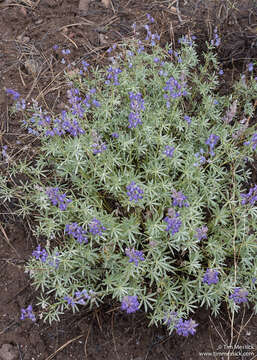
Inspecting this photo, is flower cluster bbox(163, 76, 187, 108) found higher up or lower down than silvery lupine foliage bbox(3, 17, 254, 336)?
higher up

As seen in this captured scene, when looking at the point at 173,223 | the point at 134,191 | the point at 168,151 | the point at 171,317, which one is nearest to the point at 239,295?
the point at 171,317

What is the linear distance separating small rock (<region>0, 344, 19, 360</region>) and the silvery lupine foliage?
1.52 ft

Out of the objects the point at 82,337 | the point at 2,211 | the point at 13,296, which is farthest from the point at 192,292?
the point at 2,211

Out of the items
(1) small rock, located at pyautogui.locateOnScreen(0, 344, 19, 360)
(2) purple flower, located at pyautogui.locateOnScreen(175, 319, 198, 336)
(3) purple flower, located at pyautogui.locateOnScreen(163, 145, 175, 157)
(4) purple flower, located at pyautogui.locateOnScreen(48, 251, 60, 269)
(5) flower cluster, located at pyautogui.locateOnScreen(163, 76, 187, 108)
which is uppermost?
(5) flower cluster, located at pyautogui.locateOnScreen(163, 76, 187, 108)

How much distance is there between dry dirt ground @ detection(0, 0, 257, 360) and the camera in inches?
141

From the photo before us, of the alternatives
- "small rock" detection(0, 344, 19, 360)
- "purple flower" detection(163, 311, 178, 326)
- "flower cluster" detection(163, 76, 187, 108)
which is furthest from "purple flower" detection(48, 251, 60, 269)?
"flower cluster" detection(163, 76, 187, 108)

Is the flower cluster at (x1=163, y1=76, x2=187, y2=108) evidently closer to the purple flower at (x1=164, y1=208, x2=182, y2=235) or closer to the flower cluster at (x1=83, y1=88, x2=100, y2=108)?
the flower cluster at (x1=83, y1=88, x2=100, y2=108)

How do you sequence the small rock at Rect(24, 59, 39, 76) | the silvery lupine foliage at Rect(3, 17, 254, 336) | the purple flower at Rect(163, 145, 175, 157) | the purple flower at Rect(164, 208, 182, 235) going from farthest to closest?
the small rock at Rect(24, 59, 39, 76), the purple flower at Rect(163, 145, 175, 157), the silvery lupine foliage at Rect(3, 17, 254, 336), the purple flower at Rect(164, 208, 182, 235)

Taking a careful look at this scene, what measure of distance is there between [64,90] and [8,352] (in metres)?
3.25

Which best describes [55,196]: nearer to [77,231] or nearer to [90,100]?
[77,231]

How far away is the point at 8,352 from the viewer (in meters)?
3.53

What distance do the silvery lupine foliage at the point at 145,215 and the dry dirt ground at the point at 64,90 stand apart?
0.61 feet

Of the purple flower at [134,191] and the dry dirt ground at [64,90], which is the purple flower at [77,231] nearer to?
the purple flower at [134,191]

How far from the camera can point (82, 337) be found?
3611 millimetres
